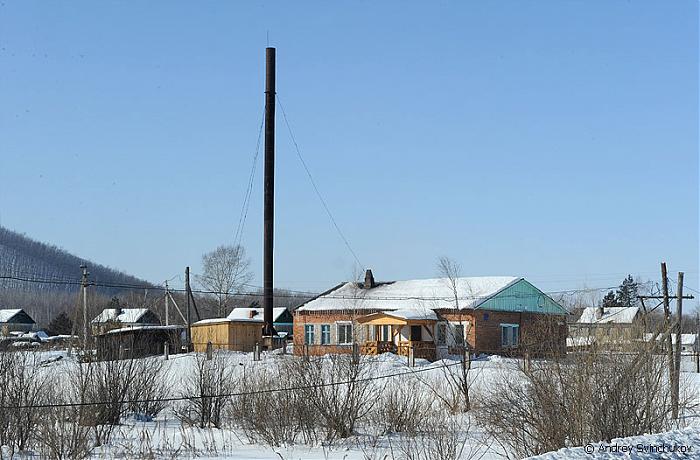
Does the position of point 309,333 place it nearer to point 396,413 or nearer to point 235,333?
point 235,333

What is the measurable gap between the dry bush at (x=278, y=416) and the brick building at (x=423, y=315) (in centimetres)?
2150

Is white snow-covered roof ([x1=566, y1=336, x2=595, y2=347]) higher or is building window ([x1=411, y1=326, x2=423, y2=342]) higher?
white snow-covered roof ([x1=566, y1=336, x2=595, y2=347])

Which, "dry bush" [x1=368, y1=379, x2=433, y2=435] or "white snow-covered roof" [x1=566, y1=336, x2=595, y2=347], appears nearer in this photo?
"white snow-covered roof" [x1=566, y1=336, x2=595, y2=347]

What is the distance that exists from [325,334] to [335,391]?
29.2 m

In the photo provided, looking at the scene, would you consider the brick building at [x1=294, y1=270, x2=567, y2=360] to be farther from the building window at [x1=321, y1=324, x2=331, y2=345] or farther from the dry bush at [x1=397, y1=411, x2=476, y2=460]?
the dry bush at [x1=397, y1=411, x2=476, y2=460]

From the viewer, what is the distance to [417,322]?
49.5 meters

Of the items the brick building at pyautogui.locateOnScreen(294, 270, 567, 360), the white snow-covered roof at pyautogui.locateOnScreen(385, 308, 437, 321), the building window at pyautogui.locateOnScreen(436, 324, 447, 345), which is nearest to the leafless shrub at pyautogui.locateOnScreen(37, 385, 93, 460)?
the brick building at pyautogui.locateOnScreen(294, 270, 567, 360)

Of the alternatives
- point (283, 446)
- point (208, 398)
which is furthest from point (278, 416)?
point (208, 398)

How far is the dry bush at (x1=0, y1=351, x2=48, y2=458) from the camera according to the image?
21.6 meters

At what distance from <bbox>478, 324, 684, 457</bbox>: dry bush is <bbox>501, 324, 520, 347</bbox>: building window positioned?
32347mm

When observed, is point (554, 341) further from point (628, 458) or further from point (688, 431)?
point (628, 458)

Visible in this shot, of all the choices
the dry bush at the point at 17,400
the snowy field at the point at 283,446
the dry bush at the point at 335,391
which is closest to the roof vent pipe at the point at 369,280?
the snowy field at the point at 283,446

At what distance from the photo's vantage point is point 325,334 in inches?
2137

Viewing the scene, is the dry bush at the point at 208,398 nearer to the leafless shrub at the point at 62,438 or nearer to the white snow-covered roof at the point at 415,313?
the leafless shrub at the point at 62,438
